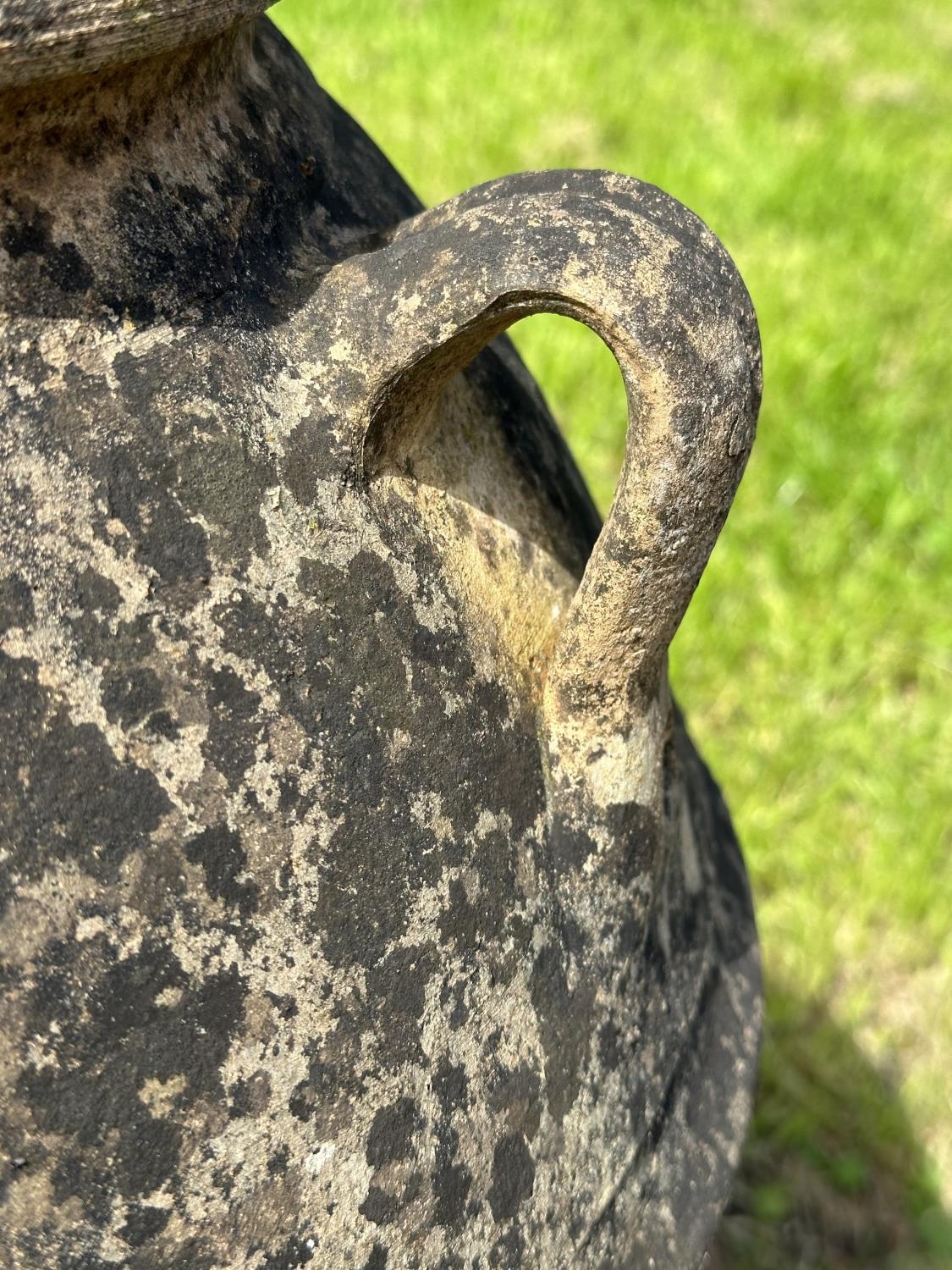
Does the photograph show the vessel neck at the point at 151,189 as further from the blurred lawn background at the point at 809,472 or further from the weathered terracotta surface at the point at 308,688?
the blurred lawn background at the point at 809,472

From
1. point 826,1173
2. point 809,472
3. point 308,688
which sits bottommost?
point 308,688

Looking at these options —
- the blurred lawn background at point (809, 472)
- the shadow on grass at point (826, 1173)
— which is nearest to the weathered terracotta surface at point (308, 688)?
the shadow on grass at point (826, 1173)

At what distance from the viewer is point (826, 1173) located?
203 centimetres

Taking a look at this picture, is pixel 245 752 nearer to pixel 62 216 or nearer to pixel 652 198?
pixel 62 216

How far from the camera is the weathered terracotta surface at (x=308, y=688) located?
2.39ft

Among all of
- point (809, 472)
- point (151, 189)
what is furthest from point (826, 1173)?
point (151, 189)

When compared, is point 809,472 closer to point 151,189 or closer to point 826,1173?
point 826,1173

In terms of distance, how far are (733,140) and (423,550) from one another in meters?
3.73

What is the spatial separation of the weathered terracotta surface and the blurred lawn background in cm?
122

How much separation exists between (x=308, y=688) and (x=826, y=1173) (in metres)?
1.64

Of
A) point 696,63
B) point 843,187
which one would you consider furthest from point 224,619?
point 696,63

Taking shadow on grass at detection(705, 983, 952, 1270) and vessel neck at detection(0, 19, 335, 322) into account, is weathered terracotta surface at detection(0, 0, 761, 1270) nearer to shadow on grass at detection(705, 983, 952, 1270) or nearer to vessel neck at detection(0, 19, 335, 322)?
vessel neck at detection(0, 19, 335, 322)

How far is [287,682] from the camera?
0.79 meters

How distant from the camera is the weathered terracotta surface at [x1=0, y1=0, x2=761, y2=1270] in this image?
729 millimetres
